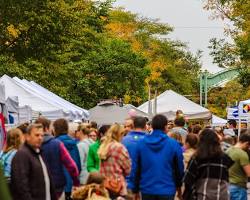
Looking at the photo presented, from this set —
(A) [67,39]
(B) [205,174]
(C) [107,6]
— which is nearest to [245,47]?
(A) [67,39]

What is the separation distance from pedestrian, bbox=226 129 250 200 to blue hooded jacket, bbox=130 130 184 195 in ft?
3.21

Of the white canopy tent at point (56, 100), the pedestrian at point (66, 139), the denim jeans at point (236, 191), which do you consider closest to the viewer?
the denim jeans at point (236, 191)

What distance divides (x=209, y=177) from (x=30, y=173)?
7.01 ft

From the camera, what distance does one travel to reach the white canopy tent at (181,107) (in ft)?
109

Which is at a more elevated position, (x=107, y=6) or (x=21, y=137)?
(x=107, y=6)

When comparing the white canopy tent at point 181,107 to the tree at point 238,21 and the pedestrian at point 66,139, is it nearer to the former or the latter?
the tree at point 238,21

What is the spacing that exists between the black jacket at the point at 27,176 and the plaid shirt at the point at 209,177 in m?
1.84

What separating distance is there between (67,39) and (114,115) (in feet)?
18.9

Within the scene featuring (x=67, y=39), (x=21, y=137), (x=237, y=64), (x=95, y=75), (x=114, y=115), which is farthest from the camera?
(x=95, y=75)

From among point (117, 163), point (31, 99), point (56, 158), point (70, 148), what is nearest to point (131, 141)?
point (117, 163)

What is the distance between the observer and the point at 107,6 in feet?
204

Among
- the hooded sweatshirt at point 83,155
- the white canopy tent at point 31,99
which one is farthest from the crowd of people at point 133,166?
the white canopy tent at point 31,99

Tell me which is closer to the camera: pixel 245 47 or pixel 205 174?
pixel 205 174

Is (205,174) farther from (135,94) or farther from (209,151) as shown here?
(135,94)
